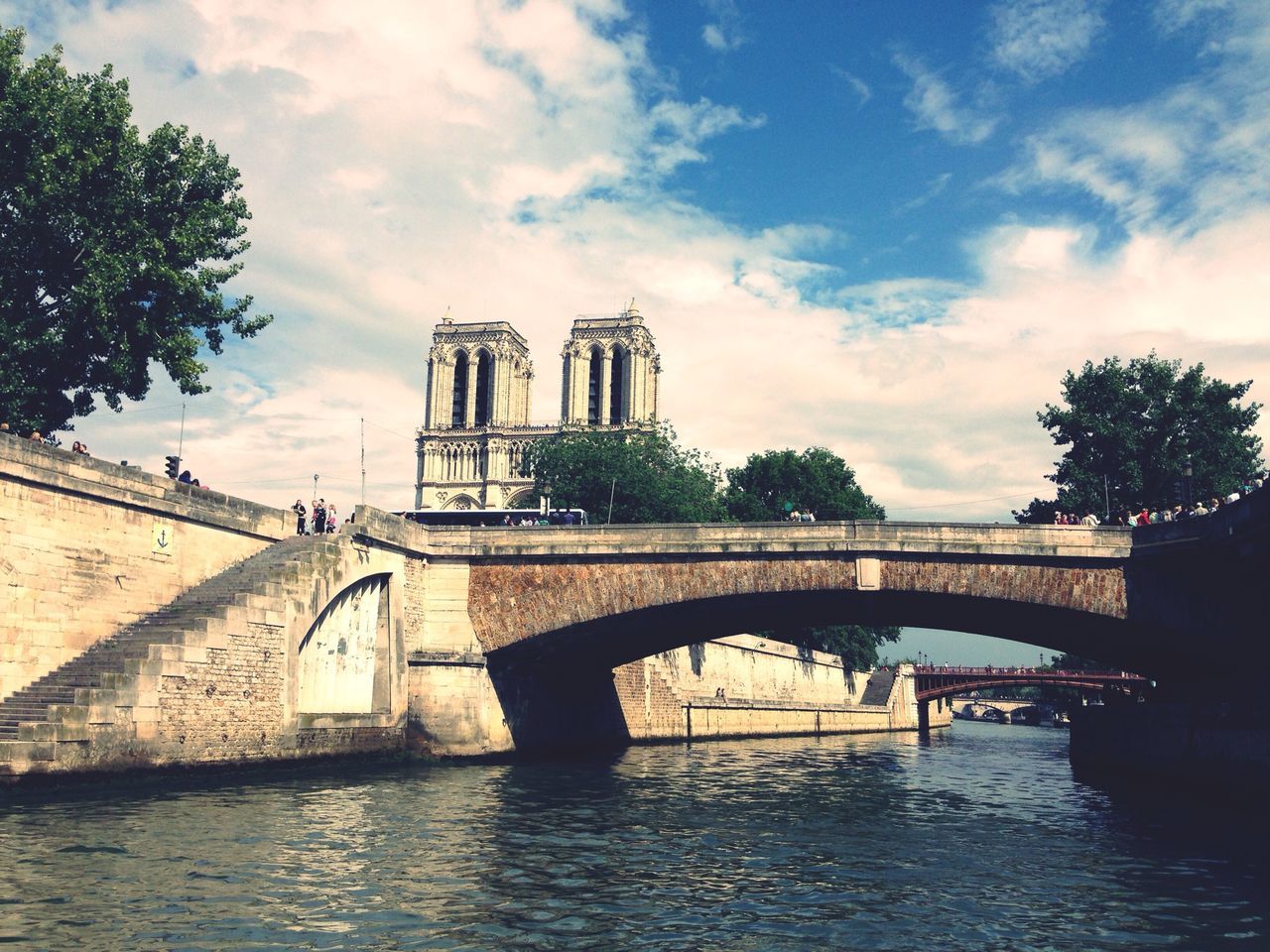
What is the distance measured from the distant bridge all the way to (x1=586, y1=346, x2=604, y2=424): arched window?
175 ft

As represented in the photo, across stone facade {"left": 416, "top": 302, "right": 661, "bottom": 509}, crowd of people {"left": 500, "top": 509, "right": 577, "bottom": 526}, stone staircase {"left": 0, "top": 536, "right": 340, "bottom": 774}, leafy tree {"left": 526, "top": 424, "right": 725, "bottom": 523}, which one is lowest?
stone staircase {"left": 0, "top": 536, "right": 340, "bottom": 774}

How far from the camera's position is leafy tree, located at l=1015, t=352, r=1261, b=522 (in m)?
63.8

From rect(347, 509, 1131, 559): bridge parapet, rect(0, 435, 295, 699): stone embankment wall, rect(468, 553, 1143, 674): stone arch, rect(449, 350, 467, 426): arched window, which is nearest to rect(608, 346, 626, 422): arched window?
rect(449, 350, 467, 426): arched window

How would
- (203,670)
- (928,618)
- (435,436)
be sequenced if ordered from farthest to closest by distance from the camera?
(435,436)
(928,618)
(203,670)

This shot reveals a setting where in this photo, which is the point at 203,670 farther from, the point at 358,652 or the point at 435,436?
the point at 435,436

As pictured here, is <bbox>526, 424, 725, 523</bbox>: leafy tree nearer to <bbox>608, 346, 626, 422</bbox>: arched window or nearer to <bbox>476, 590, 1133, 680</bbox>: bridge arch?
<bbox>476, 590, 1133, 680</bbox>: bridge arch

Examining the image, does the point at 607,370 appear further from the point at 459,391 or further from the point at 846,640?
the point at 846,640

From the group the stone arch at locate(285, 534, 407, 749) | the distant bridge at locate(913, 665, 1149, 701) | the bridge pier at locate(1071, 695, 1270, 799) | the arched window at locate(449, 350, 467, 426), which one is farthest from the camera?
the arched window at locate(449, 350, 467, 426)

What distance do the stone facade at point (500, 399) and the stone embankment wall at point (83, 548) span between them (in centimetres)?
9755

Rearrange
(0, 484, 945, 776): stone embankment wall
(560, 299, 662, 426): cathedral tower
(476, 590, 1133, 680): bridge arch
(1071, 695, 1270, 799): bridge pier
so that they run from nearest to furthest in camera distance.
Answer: (0, 484, 945, 776): stone embankment wall
(1071, 695, 1270, 799): bridge pier
(476, 590, 1133, 680): bridge arch
(560, 299, 662, 426): cathedral tower

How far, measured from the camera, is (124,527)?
2666cm

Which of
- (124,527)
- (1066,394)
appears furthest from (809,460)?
(124,527)

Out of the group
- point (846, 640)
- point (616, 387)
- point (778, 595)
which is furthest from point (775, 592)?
point (616, 387)

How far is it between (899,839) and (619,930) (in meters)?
9.66
